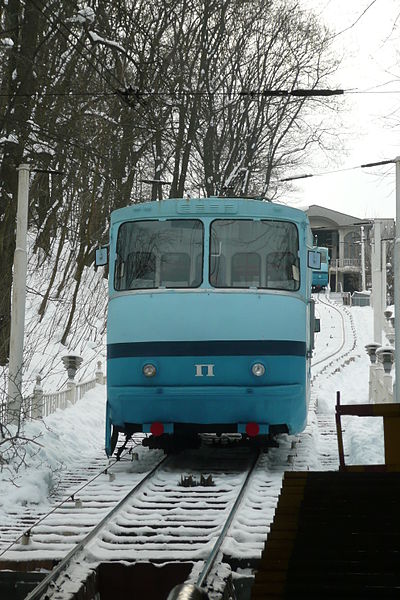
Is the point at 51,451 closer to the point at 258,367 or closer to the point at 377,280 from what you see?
the point at 258,367

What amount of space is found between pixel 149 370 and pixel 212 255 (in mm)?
1717

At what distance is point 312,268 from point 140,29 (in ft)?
25.4

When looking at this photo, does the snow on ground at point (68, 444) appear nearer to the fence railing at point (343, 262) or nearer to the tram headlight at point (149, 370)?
the tram headlight at point (149, 370)


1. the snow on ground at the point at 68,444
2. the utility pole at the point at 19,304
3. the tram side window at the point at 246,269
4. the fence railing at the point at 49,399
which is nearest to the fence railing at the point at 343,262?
the snow on ground at the point at 68,444

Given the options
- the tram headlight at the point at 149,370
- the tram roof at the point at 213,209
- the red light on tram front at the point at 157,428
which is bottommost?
the red light on tram front at the point at 157,428

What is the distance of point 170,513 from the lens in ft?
31.9

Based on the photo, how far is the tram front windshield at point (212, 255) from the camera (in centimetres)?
1253

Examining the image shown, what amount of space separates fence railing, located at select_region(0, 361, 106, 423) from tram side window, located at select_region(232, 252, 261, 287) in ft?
11.9

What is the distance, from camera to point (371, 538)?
5539 millimetres

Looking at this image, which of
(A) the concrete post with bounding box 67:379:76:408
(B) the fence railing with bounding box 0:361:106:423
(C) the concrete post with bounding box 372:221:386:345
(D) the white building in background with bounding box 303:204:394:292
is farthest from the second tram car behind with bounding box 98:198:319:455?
(D) the white building in background with bounding box 303:204:394:292

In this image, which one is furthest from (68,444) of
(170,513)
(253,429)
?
(170,513)

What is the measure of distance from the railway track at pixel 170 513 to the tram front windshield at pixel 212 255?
8.01ft

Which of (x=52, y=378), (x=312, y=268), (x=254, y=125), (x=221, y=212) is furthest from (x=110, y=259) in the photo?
(x=254, y=125)

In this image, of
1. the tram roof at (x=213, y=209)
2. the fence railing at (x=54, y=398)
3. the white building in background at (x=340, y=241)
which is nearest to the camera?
the tram roof at (x=213, y=209)
